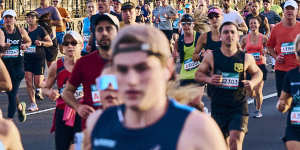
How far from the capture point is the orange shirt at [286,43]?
34.2ft

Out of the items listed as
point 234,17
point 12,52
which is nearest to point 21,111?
point 12,52

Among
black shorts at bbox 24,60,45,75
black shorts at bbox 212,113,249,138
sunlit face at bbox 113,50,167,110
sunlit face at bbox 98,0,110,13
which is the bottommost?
black shorts at bbox 212,113,249,138

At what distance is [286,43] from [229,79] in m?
2.72

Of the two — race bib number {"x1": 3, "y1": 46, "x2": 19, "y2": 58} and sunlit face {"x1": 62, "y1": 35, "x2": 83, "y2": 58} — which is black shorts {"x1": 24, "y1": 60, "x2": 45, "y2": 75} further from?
sunlit face {"x1": 62, "y1": 35, "x2": 83, "y2": 58}

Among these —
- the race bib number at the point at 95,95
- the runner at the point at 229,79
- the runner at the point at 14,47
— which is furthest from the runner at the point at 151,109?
the runner at the point at 14,47

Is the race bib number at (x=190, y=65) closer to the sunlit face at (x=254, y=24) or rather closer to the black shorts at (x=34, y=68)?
the sunlit face at (x=254, y=24)

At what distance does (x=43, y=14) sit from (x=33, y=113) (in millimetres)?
2523

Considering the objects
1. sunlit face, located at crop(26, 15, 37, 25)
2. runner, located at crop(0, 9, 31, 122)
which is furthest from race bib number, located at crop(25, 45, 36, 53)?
runner, located at crop(0, 9, 31, 122)

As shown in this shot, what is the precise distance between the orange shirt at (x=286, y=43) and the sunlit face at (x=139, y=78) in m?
7.58

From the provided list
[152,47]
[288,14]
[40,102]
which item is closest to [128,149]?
[152,47]

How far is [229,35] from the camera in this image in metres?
8.14

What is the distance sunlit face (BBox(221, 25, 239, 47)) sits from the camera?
8.05 m

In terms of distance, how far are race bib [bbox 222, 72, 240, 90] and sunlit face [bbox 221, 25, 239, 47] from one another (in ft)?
1.05

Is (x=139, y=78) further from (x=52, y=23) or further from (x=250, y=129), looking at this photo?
(x=52, y=23)
